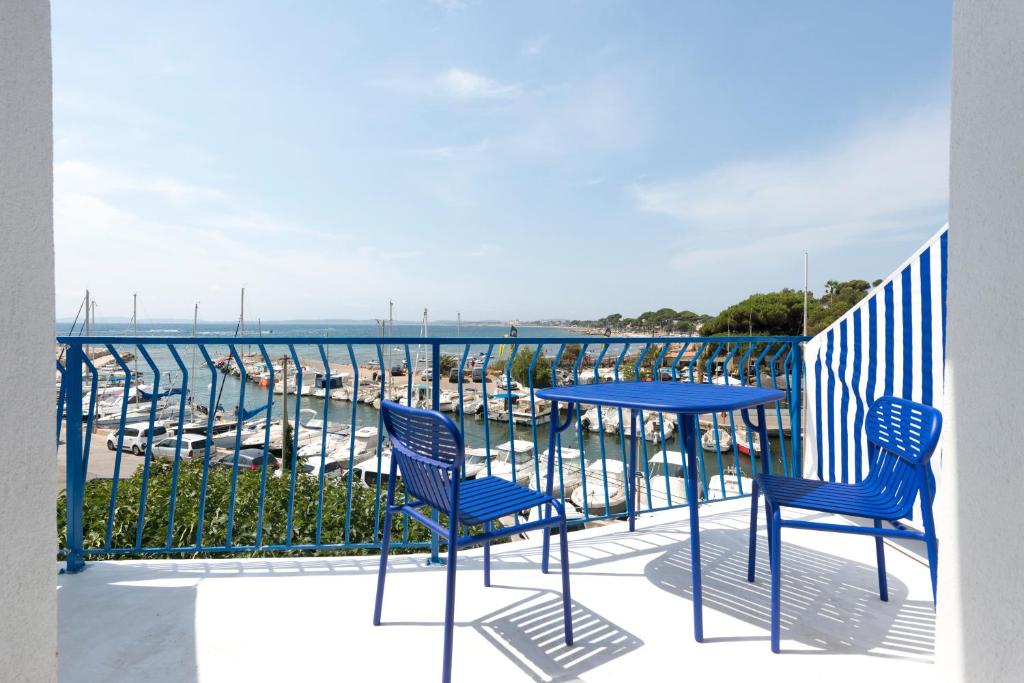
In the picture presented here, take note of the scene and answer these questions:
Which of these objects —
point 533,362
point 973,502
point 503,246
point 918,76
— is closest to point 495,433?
point 503,246

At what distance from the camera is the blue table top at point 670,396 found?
6.75 ft

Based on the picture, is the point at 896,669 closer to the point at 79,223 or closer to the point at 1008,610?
the point at 1008,610

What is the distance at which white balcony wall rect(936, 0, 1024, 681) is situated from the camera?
1188 millimetres

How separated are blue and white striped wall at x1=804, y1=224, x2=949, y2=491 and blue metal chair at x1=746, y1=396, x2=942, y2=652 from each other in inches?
24.8

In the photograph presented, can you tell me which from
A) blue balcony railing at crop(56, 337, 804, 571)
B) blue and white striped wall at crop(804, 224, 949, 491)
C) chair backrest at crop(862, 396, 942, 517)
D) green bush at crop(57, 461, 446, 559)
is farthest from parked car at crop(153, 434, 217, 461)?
chair backrest at crop(862, 396, 942, 517)

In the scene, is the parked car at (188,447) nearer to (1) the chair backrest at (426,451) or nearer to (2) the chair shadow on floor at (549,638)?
(2) the chair shadow on floor at (549,638)

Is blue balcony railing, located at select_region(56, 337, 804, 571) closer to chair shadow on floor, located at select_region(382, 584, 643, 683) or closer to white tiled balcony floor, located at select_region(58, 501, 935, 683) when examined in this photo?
white tiled balcony floor, located at select_region(58, 501, 935, 683)

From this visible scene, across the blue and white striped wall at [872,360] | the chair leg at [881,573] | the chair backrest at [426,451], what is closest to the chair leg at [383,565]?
the chair backrest at [426,451]

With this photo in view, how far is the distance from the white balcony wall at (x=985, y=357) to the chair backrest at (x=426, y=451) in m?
1.38

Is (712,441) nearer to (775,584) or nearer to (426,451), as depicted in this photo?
(775,584)

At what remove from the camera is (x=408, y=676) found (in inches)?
71.6

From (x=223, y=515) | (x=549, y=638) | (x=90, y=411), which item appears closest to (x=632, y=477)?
(x=549, y=638)

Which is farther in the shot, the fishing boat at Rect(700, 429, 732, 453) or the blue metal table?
the fishing boat at Rect(700, 429, 732, 453)

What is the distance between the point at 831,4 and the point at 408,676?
31.1 feet
